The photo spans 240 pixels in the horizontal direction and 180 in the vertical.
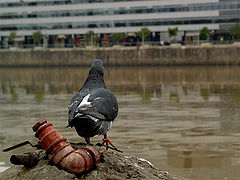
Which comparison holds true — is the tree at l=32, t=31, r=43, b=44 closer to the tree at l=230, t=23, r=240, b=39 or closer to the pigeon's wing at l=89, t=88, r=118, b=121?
the tree at l=230, t=23, r=240, b=39

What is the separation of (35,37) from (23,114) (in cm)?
7995

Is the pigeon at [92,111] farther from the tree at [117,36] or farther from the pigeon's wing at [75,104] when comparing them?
the tree at [117,36]

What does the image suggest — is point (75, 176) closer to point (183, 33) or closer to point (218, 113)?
point (218, 113)

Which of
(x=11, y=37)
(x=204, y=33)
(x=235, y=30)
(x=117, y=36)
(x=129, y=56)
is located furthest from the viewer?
(x=11, y=37)

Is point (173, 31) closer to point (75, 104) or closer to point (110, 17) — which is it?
point (110, 17)

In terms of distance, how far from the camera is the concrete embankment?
2872 inches

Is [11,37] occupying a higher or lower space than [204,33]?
higher

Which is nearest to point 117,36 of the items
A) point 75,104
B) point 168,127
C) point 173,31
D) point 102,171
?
point 173,31

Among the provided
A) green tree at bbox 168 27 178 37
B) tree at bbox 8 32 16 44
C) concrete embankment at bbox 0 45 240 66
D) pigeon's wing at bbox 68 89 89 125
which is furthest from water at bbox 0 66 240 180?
tree at bbox 8 32 16 44

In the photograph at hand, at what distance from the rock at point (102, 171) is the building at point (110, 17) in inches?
3558

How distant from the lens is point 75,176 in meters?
6.27

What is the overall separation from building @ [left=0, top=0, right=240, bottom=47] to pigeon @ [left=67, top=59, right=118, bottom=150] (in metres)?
90.3

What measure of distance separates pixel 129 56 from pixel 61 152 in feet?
237

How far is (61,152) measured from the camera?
6.21 m
